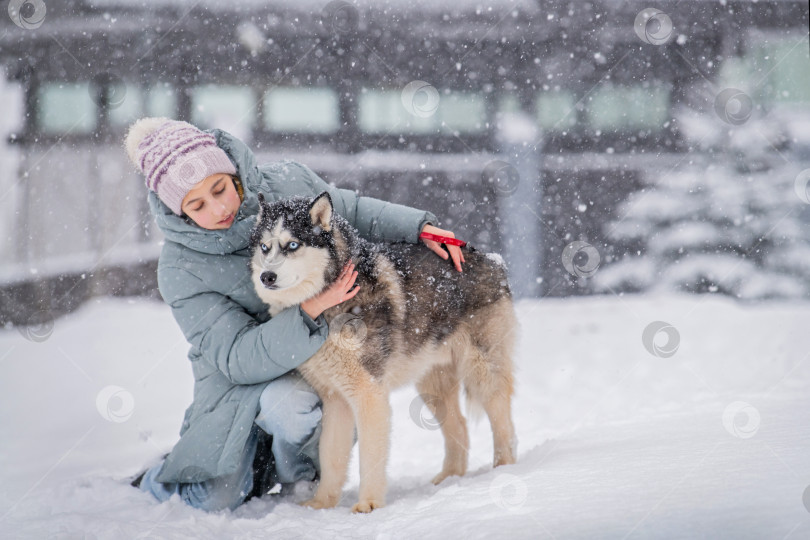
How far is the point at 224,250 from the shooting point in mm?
2748

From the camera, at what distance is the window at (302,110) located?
7.89m

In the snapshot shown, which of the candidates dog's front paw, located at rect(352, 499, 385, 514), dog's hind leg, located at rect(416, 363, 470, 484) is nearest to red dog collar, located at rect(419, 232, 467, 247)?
dog's hind leg, located at rect(416, 363, 470, 484)

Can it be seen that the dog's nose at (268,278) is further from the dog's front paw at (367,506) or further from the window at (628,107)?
the window at (628,107)

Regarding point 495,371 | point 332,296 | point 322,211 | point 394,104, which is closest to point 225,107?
point 394,104

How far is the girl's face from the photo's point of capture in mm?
2602

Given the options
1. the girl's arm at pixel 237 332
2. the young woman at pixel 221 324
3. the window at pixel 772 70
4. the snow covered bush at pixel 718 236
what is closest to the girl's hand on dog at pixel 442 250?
the young woman at pixel 221 324

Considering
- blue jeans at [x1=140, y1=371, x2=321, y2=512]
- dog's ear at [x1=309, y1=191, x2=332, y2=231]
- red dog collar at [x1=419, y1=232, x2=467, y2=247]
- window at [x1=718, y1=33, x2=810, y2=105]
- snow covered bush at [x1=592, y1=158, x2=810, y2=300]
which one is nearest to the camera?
dog's ear at [x1=309, y1=191, x2=332, y2=231]

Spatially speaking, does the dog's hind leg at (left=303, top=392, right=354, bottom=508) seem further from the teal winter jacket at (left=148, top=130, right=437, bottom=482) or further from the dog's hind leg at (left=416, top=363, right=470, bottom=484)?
the dog's hind leg at (left=416, top=363, right=470, bottom=484)

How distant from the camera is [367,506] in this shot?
2514 millimetres

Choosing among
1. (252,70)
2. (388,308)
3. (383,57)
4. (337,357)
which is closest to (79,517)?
(337,357)

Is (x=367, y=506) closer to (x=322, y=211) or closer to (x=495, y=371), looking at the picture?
(x=495, y=371)

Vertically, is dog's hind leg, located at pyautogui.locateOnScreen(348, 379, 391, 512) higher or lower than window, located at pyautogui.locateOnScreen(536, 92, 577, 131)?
lower

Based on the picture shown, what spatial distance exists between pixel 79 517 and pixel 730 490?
2.30 meters

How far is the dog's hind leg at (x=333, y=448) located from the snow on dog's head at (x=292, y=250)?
21.7 inches
